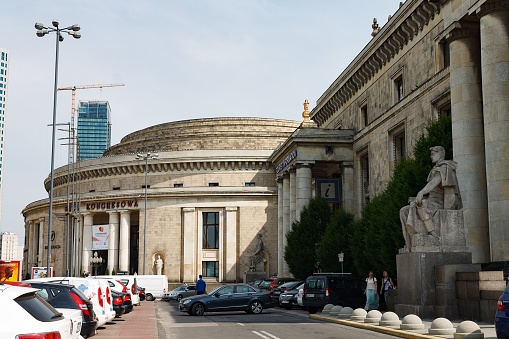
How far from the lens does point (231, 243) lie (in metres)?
70.3

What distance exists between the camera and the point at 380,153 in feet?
145

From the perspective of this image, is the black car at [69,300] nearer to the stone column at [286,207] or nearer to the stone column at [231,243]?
the stone column at [286,207]

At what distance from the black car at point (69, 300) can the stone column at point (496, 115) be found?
13.7 meters

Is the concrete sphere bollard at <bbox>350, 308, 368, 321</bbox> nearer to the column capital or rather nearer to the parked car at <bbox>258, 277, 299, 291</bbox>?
the column capital

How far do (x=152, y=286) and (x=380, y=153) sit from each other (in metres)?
21.6

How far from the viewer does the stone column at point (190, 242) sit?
70.1m

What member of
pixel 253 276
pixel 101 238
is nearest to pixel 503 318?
pixel 253 276

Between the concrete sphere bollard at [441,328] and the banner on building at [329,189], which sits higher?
the banner on building at [329,189]

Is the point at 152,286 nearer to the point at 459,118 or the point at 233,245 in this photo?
the point at 233,245

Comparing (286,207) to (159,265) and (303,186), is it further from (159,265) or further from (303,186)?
(159,265)

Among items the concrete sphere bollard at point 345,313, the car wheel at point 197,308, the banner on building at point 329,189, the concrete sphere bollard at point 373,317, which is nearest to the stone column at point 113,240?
the banner on building at point 329,189

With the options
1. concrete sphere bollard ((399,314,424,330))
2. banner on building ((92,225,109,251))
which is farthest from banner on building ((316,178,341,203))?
concrete sphere bollard ((399,314,424,330))

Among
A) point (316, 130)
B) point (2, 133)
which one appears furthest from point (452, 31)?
point (2, 133)

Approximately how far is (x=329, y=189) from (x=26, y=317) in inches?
1680
